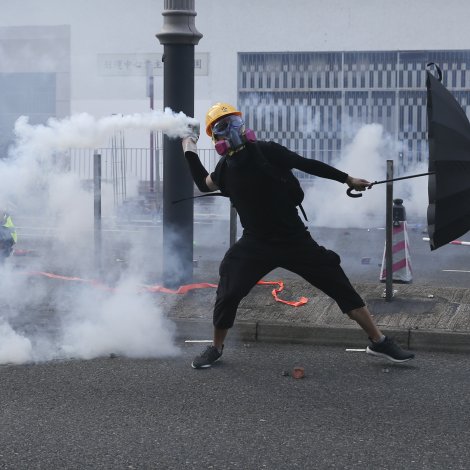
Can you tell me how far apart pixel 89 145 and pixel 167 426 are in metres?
3.33

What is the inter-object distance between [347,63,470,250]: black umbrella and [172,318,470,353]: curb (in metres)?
1.02

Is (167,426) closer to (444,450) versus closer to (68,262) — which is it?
(444,450)

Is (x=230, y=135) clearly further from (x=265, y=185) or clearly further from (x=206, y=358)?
(x=206, y=358)

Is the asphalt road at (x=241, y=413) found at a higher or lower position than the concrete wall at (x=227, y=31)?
lower

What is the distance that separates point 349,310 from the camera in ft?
19.6

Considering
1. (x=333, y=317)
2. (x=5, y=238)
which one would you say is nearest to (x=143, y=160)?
(x=5, y=238)

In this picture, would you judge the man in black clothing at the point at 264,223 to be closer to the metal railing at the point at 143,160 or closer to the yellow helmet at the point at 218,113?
the yellow helmet at the point at 218,113

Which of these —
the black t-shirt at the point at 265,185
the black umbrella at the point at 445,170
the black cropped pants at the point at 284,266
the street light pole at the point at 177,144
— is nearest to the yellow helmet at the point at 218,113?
the black t-shirt at the point at 265,185

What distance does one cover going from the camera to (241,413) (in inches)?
199

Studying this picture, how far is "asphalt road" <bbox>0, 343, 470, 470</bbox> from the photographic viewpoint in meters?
4.35

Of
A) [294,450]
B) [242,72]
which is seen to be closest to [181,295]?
[294,450]

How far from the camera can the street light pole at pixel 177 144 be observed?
8047mm

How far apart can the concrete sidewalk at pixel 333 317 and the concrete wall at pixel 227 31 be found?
14.7 metres

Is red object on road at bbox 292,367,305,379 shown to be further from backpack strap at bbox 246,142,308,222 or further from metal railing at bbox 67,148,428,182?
metal railing at bbox 67,148,428,182
